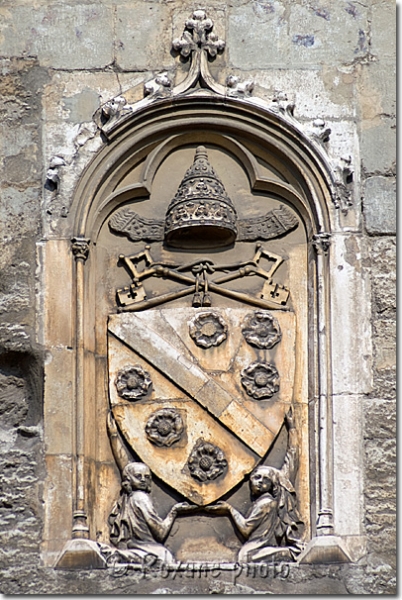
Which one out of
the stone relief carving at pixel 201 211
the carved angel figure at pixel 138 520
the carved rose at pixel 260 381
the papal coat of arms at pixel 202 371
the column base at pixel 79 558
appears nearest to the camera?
the column base at pixel 79 558

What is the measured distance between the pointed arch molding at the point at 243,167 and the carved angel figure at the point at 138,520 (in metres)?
0.25

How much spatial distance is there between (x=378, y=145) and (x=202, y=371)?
1660mm

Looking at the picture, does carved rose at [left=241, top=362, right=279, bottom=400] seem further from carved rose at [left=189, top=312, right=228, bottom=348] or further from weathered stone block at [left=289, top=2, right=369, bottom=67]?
weathered stone block at [left=289, top=2, right=369, bottom=67]

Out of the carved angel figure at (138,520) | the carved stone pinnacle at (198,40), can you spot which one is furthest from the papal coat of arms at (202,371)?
the carved stone pinnacle at (198,40)

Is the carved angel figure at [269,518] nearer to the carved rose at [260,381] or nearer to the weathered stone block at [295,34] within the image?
the carved rose at [260,381]

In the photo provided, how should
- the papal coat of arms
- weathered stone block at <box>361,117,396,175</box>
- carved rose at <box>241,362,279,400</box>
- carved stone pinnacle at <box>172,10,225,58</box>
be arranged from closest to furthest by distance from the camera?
the papal coat of arms
carved rose at <box>241,362,279,400</box>
weathered stone block at <box>361,117,396,175</box>
carved stone pinnacle at <box>172,10,225,58</box>

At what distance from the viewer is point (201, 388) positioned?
9469 millimetres

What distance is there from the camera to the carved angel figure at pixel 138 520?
9.26 metres

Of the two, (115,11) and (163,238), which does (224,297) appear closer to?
(163,238)

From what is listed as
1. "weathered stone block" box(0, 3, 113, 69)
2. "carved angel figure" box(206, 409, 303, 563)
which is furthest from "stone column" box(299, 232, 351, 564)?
"weathered stone block" box(0, 3, 113, 69)

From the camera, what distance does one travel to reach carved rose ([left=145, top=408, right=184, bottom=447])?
30.9 ft

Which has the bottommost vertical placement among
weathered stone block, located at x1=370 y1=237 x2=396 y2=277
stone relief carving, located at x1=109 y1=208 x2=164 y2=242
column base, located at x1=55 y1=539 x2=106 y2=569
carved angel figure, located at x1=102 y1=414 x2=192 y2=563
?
column base, located at x1=55 y1=539 x2=106 y2=569

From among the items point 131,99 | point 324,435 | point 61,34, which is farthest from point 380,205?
point 61,34

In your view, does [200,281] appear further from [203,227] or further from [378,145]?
[378,145]
